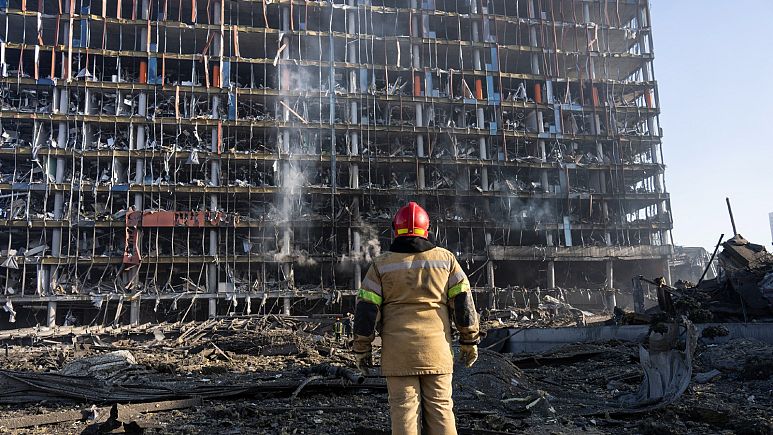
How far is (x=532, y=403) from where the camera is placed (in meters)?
6.56

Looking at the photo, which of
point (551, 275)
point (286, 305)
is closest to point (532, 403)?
point (286, 305)

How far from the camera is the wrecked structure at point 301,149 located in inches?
1198

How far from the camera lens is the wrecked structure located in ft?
99.9

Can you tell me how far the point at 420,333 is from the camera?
4.07m

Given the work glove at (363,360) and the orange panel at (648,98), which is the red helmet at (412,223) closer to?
the work glove at (363,360)

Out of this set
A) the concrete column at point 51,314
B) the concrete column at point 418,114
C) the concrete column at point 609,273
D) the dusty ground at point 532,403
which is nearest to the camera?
the dusty ground at point 532,403

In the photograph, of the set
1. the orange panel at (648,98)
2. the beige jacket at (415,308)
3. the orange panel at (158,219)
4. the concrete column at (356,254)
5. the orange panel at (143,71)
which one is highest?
the orange panel at (143,71)

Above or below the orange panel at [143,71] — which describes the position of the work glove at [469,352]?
below

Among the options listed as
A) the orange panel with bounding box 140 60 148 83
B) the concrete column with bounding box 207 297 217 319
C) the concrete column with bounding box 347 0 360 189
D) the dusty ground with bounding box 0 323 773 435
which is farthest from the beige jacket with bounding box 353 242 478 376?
the orange panel with bounding box 140 60 148 83

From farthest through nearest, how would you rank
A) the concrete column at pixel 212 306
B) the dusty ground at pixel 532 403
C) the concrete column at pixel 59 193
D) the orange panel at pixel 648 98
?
the orange panel at pixel 648 98, the concrete column at pixel 212 306, the concrete column at pixel 59 193, the dusty ground at pixel 532 403

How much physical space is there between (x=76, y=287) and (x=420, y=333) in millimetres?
30005

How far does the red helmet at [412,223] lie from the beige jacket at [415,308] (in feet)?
0.56

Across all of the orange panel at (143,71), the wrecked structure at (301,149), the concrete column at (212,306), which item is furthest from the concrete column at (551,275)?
the orange panel at (143,71)

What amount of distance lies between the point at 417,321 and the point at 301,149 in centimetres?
2984
